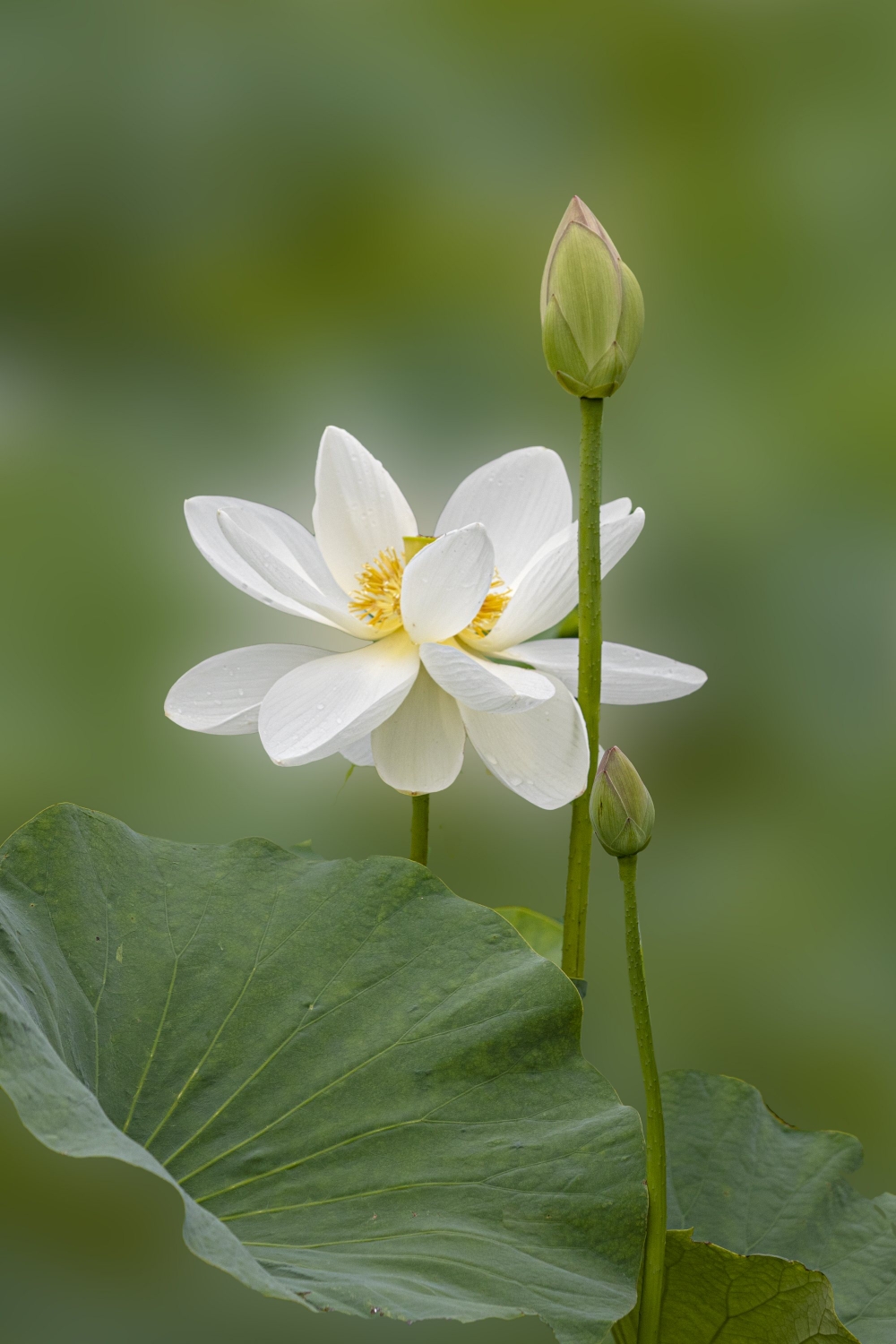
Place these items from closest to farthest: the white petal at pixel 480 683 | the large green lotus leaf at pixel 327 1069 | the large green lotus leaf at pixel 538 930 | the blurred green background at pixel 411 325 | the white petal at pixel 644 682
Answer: the large green lotus leaf at pixel 327 1069 → the white petal at pixel 480 683 → the white petal at pixel 644 682 → the large green lotus leaf at pixel 538 930 → the blurred green background at pixel 411 325

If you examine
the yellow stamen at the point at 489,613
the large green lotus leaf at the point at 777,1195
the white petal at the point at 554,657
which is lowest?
the large green lotus leaf at the point at 777,1195

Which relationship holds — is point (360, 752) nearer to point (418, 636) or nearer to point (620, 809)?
point (418, 636)

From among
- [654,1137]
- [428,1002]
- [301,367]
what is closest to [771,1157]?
[654,1137]

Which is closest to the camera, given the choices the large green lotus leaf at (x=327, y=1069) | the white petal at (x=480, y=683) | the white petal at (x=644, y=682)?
the large green lotus leaf at (x=327, y=1069)

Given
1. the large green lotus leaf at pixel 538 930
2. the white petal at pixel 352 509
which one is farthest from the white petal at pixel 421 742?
the large green lotus leaf at pixel 538 930

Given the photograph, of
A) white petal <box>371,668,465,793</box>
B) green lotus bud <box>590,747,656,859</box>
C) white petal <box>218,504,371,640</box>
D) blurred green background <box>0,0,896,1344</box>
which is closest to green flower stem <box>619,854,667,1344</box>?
green lotus bud <box>590,747,656,859</box>

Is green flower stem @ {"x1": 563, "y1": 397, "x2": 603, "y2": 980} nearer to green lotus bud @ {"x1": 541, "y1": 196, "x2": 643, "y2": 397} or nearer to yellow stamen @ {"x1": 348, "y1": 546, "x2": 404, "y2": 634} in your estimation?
green lotus bud @ {"x1": 541, "y1": 196, "x2": 643, "y2": 397}

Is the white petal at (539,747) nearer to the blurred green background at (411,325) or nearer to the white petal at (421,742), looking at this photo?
the white petal at (421,742)
